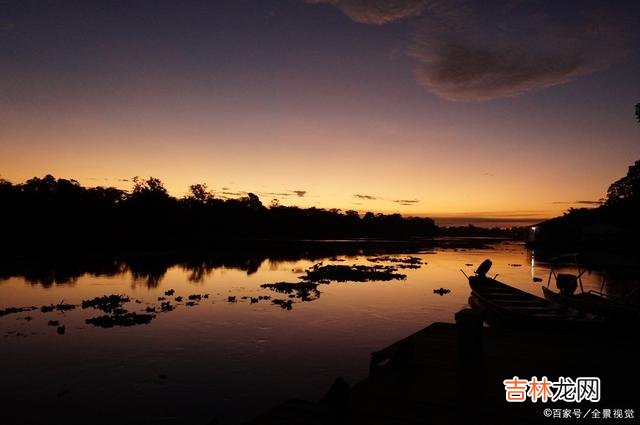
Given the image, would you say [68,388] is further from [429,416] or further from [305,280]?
[305,280]

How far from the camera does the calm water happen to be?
37.4 ft

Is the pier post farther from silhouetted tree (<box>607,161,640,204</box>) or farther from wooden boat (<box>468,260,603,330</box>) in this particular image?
silhouetted tree (<box>607,161,640,204</box>)

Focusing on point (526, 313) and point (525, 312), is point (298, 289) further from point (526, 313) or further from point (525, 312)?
point (526, 313)

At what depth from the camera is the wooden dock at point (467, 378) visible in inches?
269

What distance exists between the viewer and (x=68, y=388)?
39.9 feet

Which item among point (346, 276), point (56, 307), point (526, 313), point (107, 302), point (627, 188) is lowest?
point (56, 307)

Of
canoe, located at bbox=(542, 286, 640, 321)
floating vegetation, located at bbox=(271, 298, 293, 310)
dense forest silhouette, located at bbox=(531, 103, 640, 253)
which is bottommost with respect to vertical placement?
floating vegetation, located at bbox=(271, 298, 293, 310)

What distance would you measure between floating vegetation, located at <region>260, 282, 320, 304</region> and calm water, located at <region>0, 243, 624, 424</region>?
2.68 feet

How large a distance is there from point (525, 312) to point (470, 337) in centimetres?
839

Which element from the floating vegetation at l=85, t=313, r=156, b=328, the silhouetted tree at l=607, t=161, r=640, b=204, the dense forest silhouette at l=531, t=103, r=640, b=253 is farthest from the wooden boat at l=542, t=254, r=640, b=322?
the silhouetted tree at l=607, t=161, r=640, b=204

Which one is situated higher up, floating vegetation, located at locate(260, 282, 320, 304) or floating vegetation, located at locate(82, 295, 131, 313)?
floating vegetation, located at locate(260, 282, 320, 304)

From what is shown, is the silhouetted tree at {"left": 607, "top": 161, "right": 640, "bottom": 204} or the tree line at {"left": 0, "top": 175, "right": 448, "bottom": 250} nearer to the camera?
the silhouetted tree at {"left": 607, "top": 161, "right": 640, "bottom": 204}

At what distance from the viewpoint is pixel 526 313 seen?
50.9ft

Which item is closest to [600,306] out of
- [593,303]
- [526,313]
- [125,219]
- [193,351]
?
[593,303]
